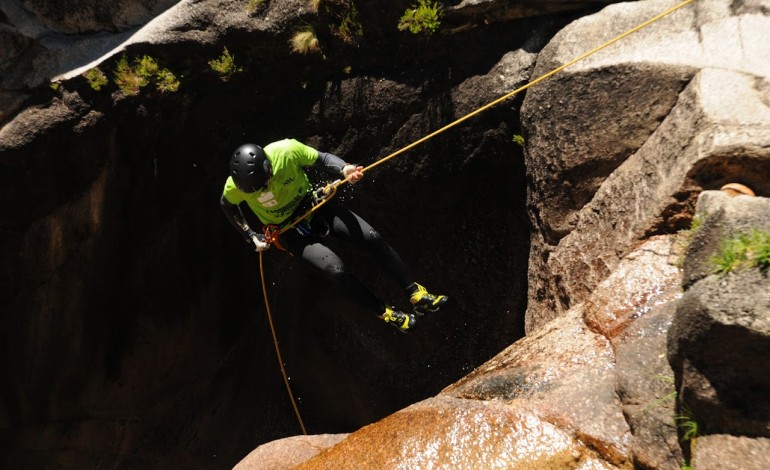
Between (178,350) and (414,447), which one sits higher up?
(414,447)

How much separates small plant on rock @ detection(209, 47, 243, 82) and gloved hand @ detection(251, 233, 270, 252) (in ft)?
7.10

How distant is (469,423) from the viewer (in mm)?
3928

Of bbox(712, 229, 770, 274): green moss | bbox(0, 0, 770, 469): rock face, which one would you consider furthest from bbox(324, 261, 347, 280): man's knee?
bbox(712, 229, 770, 274): green moss

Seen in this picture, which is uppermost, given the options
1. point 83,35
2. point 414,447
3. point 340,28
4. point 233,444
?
point 83,35

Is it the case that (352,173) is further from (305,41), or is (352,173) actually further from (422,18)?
(305,41)

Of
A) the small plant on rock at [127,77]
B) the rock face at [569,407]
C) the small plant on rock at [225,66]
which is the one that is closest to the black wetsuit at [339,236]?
the rock face at [569,407]

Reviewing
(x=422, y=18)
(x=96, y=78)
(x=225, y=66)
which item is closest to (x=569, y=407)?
(x=422, y=18)

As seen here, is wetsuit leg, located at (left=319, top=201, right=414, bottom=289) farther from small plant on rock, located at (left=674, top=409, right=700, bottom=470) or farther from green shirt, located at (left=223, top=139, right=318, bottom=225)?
small plant on rock, located at (left=674, top=409, right=700, bottom=470)

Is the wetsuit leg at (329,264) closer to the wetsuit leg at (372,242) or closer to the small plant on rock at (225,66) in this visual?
the wetsuit leg at (372,242)

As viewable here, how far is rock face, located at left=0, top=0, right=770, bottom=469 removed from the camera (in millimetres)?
3725

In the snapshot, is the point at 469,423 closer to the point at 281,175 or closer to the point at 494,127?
the point at 281,175

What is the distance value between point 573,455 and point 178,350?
6.48m

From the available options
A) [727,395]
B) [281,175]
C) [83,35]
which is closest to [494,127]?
[281,175]

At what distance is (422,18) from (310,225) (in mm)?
2321
